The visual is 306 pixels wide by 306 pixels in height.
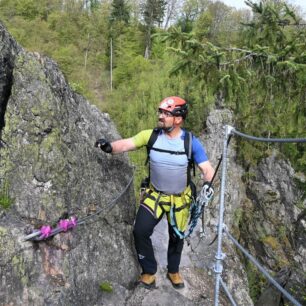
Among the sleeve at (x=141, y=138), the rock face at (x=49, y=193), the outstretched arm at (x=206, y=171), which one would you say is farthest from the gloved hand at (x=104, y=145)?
the outstretched arm at (x=206, y=171)

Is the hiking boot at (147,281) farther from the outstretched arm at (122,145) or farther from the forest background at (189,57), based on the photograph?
the forest background at (189,57)

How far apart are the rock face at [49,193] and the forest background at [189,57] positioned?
165cm

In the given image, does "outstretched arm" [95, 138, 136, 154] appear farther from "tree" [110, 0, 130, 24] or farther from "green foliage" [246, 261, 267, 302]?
"tree" [110, 0, 130, 24]

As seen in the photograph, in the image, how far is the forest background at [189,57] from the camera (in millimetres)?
6770

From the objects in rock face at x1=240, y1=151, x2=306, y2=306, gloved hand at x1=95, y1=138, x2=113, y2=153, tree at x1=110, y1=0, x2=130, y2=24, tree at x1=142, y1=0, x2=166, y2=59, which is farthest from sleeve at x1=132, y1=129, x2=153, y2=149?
tree at x1=110, y1=0, x2=130, y2=24

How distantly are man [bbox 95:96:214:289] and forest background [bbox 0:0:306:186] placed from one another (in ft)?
5.95

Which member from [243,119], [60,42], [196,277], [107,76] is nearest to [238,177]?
[243,119]

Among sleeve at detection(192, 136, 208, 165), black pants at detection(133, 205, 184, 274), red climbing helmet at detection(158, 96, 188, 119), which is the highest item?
red climbing helmet at detection(158, 96, 188, 119)

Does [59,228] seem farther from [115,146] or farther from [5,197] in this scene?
[115,146]

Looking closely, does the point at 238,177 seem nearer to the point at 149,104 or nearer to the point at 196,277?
the point at 149,104

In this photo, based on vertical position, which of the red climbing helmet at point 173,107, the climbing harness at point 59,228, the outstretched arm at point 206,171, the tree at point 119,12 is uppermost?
the tree at point 119,12

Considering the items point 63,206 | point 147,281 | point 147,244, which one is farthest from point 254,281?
point 63,206

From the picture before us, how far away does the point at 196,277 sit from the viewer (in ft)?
16.8

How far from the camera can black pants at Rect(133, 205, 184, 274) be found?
4.38 m
